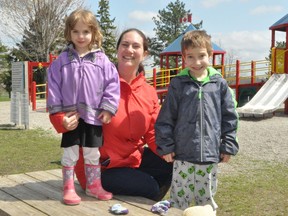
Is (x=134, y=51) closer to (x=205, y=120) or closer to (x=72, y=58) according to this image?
(x=72, y=58)

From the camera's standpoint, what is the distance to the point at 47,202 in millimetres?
2836

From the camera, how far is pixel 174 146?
2.81m

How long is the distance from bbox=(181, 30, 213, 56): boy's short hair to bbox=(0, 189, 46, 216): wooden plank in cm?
147

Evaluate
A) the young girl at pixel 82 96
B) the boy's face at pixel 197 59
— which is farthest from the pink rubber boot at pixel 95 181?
the boy's face at pixel 197 59

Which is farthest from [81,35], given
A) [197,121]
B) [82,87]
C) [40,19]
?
[40,19]

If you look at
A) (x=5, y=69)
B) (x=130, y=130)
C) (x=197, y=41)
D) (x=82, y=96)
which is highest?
(x=5, y=69)

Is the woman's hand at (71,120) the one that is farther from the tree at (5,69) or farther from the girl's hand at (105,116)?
the tree at (5,69)

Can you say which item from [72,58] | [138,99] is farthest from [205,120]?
[72,58]

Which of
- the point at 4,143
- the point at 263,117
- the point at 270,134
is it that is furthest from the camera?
the point at 263,117

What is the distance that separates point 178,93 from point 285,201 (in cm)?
253

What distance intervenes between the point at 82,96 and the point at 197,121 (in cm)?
79

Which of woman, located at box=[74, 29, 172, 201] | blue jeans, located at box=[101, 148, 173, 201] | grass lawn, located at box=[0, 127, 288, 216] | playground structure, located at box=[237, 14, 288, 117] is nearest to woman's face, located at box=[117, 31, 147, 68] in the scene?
woman, located at box=[74, 29, 172, 201]

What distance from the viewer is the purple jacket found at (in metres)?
2.74

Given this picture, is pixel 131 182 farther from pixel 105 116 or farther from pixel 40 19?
pixel 40 19
